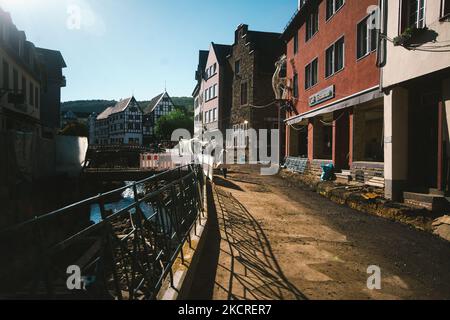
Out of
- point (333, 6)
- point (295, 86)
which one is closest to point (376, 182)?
point (333, 6)

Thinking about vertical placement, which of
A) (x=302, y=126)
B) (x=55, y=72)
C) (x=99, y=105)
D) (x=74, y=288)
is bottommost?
(x=74, y=288)

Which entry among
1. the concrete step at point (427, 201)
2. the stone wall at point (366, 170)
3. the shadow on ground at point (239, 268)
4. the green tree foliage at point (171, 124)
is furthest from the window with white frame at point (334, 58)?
the green tree foliage at point (171, 124)

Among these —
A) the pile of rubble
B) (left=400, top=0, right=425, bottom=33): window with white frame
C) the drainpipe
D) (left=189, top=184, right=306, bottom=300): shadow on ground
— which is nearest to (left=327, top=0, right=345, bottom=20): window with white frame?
the drainpipe

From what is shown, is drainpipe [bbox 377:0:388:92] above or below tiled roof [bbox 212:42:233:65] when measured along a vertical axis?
below

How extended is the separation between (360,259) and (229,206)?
528cm

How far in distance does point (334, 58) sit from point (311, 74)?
3.10 meters

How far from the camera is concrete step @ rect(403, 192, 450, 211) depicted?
26.5 feet

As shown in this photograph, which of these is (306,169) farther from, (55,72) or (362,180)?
(55,72)

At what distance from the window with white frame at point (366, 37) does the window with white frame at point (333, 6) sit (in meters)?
2.43

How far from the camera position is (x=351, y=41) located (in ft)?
45.6

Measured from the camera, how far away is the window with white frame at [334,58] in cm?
1526

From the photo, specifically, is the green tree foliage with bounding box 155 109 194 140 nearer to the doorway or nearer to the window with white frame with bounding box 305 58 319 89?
the window with white frame with bounding box 305 58 319 89
